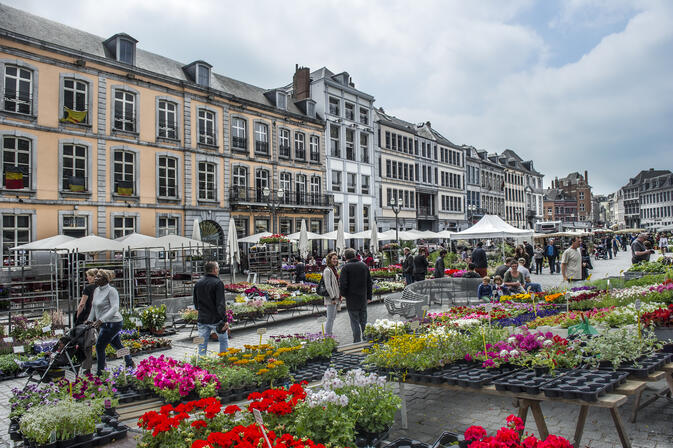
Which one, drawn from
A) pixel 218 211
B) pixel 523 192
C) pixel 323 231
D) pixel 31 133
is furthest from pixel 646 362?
pixel 523 192

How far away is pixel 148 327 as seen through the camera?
1087 centimetres

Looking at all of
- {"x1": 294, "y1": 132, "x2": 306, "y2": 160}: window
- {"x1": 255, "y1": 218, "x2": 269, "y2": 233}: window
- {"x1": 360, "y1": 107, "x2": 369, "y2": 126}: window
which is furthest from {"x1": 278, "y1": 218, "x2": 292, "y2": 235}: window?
{"x1": 360, "y1": 107, "x2": 369, "y2": 126}: window

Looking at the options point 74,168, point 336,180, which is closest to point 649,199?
point 336,180

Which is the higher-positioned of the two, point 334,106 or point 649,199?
point 334,106

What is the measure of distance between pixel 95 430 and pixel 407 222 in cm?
4340

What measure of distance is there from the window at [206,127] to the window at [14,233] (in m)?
10.7

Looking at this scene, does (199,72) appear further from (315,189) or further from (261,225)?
(315,189)

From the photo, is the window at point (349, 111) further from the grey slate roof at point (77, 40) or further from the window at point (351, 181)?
the grey slate roof at point (77, 40)

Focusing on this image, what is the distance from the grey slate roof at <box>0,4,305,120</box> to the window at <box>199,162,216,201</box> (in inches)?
199

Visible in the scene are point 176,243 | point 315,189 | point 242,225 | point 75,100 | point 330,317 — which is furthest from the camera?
point 315,189

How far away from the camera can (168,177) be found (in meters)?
26.6

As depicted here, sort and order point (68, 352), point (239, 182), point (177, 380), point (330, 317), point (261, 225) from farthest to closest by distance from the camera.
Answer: point (261, 225) < point (239, 182) < point (330, 317) < point (68, 352) < point (177, 380)

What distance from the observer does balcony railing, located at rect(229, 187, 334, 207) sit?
30.0m

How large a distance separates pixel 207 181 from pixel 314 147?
10.8 meters
